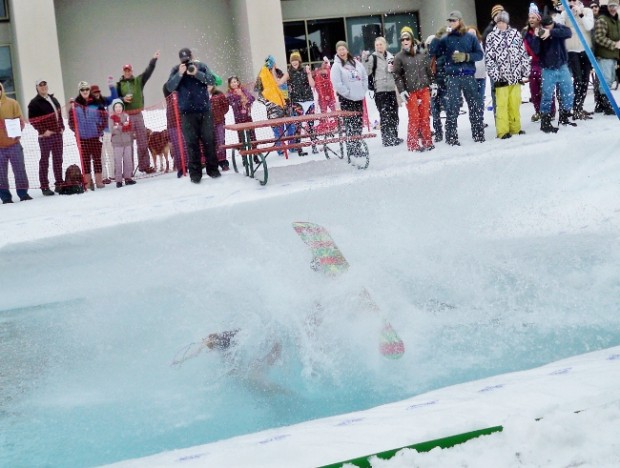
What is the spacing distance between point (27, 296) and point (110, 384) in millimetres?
2723

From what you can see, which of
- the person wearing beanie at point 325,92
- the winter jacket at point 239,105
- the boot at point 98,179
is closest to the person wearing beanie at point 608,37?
the person wearing beanie at point 325,92

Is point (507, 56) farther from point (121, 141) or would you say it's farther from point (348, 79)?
point (121, 141)

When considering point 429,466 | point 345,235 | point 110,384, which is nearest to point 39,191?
point 345,235

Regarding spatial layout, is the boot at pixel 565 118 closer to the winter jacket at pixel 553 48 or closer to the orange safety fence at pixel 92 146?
the winter jacket at pixel 553 48

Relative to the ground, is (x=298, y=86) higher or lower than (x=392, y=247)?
higher

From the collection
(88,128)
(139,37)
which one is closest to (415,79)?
(88,128)

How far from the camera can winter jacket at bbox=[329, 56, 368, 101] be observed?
13734 mm

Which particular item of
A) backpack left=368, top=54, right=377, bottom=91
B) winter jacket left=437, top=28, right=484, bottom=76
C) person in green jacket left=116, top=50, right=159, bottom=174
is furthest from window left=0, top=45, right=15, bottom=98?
winter jacket left=437, top=28, right=484, bottom=76

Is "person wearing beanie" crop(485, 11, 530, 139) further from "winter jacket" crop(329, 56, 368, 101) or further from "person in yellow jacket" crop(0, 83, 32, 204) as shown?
"person in yellow jacket" crop(0, 83, 32, 204)

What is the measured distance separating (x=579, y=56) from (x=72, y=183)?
7.96m

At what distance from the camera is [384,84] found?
45.4ft

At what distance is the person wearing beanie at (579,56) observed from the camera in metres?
13.3

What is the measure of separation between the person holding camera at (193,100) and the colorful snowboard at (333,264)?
3397mm

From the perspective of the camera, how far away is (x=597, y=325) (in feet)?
24.8
